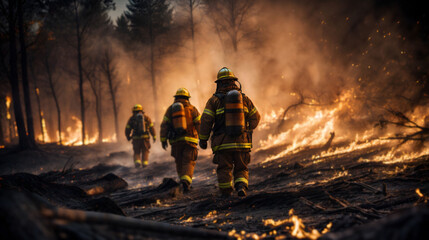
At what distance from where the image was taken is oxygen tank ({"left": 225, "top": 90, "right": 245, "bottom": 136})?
4.57 meters

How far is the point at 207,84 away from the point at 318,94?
13879 millimetres

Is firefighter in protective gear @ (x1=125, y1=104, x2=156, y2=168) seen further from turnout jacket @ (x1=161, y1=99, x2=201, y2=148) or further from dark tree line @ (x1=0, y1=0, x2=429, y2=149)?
dark tree line @ (x1=0, y1=0, x2=429, y2=149)

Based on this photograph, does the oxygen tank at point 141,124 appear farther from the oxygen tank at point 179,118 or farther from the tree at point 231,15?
the tree at point 231,15

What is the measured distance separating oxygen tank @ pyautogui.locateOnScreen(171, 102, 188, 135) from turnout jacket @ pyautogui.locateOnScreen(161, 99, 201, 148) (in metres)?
0.22

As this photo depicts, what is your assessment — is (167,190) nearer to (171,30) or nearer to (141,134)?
(141,134)

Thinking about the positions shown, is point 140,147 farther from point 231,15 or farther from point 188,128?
point 231,15

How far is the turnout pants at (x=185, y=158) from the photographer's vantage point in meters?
5.92

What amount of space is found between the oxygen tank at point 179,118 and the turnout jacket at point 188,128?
0.22m

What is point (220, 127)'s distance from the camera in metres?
4.94

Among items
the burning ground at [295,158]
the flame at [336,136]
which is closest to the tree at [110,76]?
the burning ground at [295,158]

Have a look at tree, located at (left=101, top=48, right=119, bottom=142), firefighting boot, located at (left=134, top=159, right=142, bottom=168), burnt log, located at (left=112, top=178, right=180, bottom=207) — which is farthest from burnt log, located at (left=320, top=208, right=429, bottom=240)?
tree, located at (left=101, top=48, right=119, bottom=142)

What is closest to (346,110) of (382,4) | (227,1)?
(382,4)

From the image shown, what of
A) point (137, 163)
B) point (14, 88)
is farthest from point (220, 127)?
point (14, 88)

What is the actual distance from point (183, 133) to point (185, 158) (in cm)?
56
